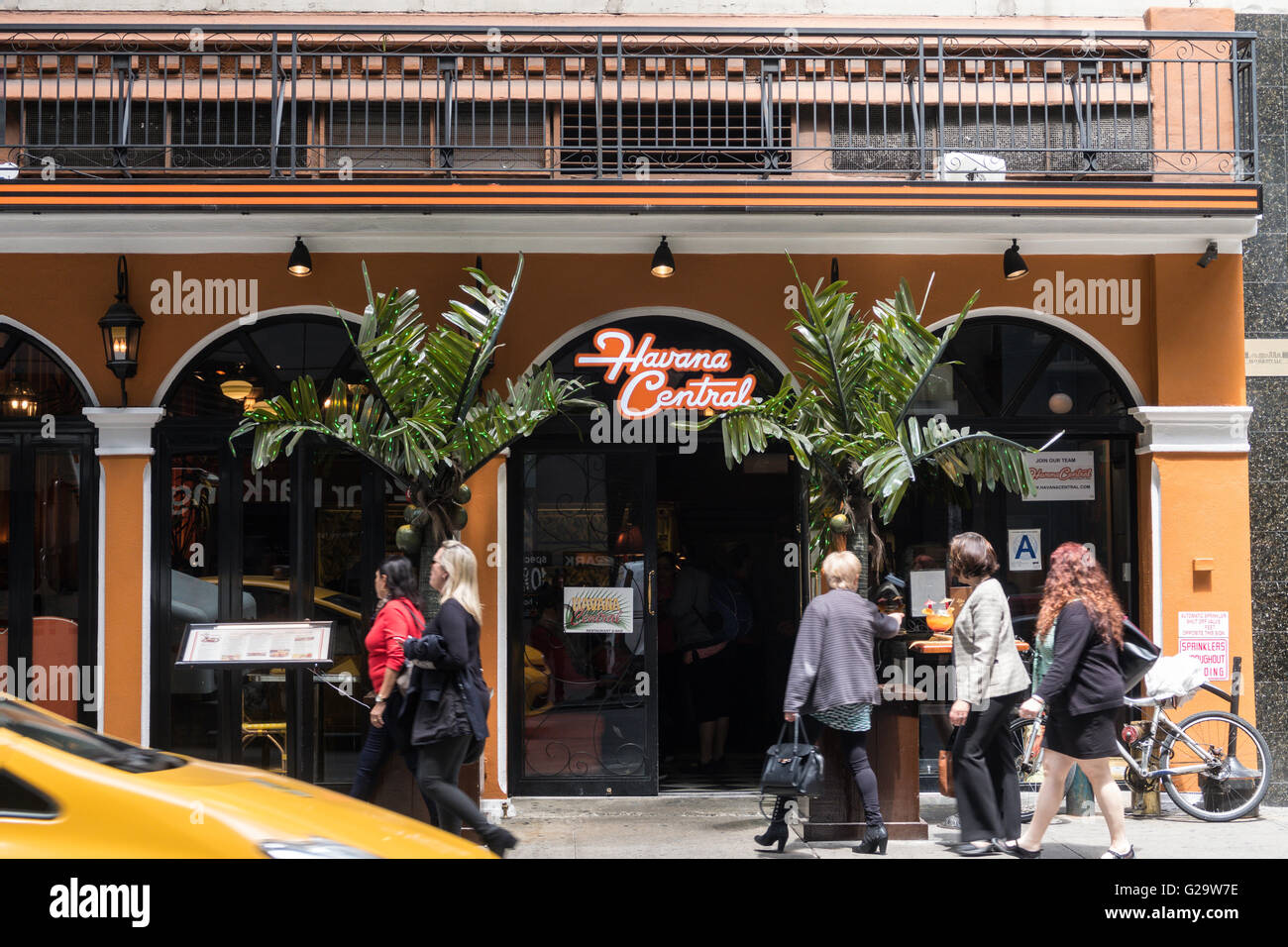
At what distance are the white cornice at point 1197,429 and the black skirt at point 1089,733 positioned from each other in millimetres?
3593

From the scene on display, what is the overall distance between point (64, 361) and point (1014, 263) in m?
7.90

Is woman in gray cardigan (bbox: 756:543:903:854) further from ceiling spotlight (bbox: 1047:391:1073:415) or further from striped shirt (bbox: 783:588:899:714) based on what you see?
ceiling spotlight (bbox: 1047:391:1073:415)

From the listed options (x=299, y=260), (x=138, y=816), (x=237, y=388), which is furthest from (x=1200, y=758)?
(x=237, y=388)

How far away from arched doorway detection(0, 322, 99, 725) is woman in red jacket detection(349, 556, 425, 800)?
11.0 feet

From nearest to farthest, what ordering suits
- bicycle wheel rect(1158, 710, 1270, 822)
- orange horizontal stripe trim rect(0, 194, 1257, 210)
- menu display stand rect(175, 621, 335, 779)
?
menu display stand rect(175, 621, 335, 779), bicycle wheel rect(1158, 710, 1270, 822), orange horizontal stripe trim rect(0, 194, 1257, 210)

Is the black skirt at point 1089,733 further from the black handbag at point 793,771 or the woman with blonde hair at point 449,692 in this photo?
the woman with blonde hair at point 449,692

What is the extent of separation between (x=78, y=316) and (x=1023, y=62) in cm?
851

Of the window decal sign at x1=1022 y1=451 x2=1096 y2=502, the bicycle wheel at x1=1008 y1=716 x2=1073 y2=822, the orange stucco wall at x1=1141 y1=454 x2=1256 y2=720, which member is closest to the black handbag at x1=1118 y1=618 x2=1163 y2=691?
the bicycle wheel at x1=1008 y1=716 x2=1073 y2=822

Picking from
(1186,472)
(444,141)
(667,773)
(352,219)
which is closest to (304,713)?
(667,773)

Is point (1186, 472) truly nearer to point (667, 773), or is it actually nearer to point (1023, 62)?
point (1023, 62)

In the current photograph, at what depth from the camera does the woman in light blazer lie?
7277 mm

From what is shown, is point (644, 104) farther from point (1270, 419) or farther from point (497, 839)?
point (497, 839)

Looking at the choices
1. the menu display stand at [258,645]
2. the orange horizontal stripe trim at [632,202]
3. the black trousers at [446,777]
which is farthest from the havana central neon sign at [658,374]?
the black trousers at [446,777]

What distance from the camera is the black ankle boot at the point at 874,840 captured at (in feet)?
24.3
